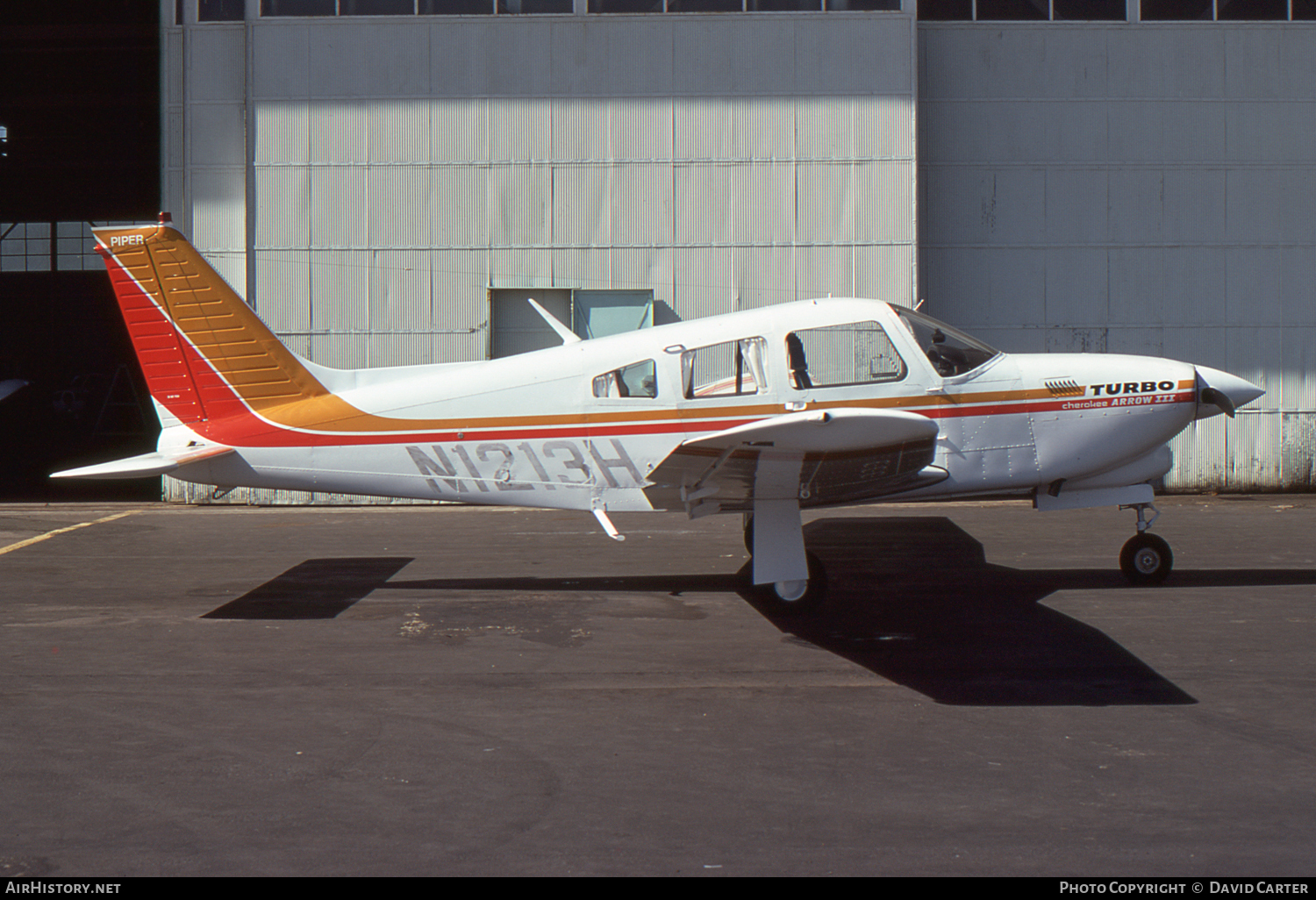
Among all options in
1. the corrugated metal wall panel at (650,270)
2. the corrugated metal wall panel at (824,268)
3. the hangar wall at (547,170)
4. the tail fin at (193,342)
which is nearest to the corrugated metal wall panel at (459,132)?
the hangar wall at (547,170)

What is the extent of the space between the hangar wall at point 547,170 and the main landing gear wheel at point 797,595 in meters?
8.68

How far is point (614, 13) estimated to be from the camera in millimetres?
16516

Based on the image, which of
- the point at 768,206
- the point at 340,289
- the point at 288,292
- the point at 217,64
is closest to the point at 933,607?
the point at 768,206

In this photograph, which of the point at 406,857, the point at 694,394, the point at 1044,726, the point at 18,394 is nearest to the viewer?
the point at 406,857

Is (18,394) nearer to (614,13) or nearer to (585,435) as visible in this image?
(614,13)

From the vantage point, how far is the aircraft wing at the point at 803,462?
21.8ft

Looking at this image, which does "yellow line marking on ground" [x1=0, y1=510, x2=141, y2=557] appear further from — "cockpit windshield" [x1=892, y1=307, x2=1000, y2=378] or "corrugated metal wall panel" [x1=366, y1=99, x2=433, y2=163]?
"cockpit windshield" [x1=892, y1=307, x2=1000, y2=378]

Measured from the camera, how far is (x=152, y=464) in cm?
833

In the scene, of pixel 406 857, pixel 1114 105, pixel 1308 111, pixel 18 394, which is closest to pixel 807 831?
pixel 406 857

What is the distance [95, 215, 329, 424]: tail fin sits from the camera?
8828mm

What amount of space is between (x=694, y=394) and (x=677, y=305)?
8.09 metres

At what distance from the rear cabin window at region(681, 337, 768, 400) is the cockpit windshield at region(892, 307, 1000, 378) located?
1.20m

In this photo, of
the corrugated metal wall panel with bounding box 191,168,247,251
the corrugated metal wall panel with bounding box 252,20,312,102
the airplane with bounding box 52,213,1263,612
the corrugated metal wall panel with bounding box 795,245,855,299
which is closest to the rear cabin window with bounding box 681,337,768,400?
the airplane with bounding box 52,213,1263,612

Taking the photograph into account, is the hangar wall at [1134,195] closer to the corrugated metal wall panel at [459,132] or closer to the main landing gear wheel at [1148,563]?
the corrugated metal wall panel at [459,132]
